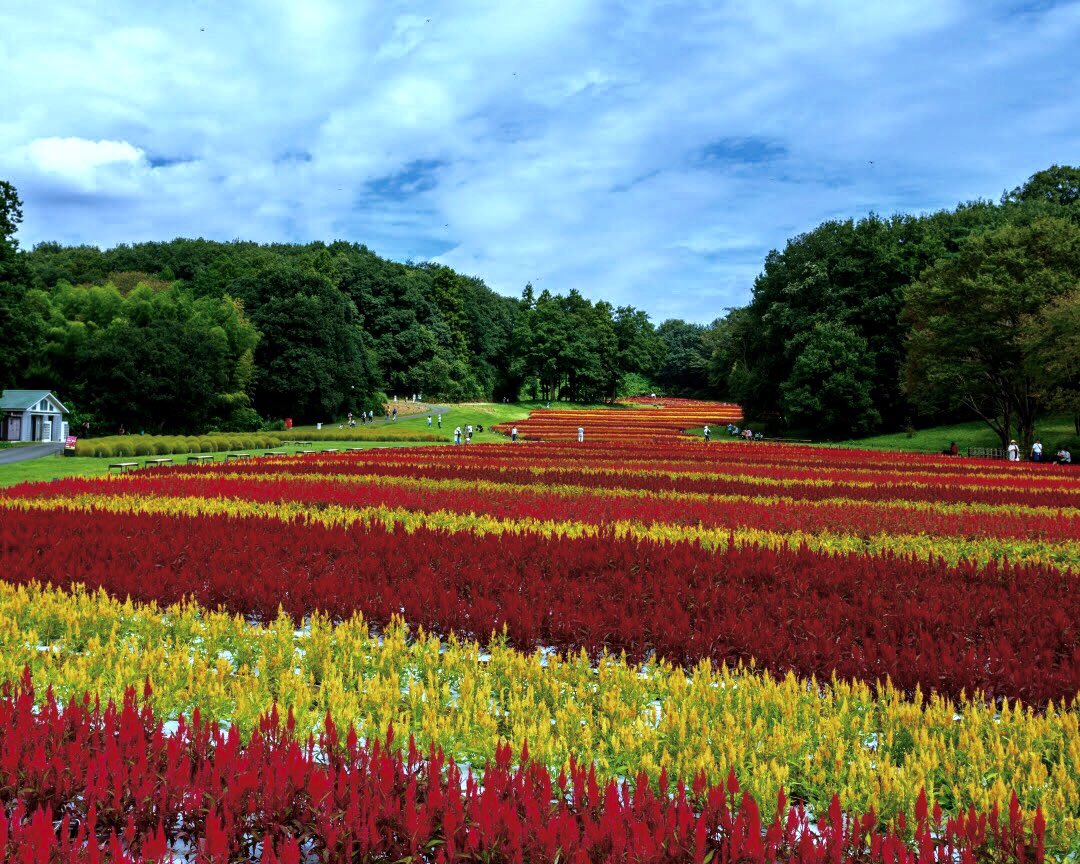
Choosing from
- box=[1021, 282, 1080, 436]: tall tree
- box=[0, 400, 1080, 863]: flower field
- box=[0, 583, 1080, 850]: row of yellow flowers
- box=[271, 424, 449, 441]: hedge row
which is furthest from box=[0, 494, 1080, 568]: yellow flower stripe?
box=[271, 424, 449, 441]: hedge row

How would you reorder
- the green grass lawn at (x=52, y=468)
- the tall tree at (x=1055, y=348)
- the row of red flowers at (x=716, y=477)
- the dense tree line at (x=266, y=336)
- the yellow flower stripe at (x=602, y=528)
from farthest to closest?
the dense tree line at (x=266, y=336) < the tall tree at (x=1055, y=348) < the green grass lawn at (x=52, y=468) < the row of red flowers at (x=716, y=477) < the yellow flower stripe at (x=602, y=528)

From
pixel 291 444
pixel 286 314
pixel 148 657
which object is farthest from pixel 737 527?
pixel 286 314

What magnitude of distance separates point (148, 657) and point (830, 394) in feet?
167

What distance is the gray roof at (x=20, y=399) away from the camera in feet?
162

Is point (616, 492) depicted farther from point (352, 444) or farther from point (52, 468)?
point (352, 444)

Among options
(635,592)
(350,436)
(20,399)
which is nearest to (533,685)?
(635,592)

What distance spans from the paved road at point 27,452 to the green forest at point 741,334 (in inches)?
150

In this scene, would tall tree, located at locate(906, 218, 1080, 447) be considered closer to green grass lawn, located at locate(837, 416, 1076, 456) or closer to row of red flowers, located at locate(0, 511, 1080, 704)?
green grass lawn, located at locate(837, 416, 1076, 456)

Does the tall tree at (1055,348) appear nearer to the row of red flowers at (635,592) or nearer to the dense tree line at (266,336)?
the row of red flowers at (635,592)

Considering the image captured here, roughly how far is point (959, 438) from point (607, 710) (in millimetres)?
50794

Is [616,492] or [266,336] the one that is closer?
[616,492]

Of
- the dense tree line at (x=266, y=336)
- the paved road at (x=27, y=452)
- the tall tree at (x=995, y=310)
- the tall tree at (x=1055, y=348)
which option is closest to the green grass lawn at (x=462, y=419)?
the dense tree line at (x=266, y=336)

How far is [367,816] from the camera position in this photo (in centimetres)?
304

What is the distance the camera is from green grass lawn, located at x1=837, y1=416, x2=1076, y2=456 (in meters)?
45.4
